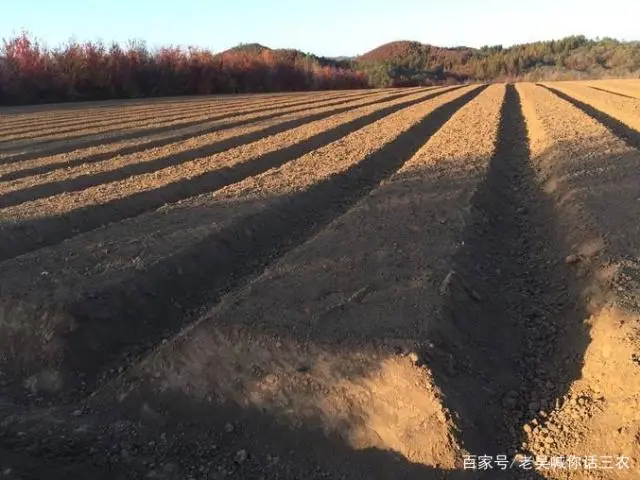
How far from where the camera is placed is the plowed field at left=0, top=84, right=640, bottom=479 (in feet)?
14.0

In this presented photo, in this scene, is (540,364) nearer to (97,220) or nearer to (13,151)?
(97,220)

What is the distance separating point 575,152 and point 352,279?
7175mm

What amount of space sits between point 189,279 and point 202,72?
49.4 metres

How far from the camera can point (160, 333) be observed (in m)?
6.10

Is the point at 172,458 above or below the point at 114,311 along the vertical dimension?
below

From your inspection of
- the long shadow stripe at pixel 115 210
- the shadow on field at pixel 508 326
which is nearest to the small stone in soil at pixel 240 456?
the shadow on field at pixel 508 326

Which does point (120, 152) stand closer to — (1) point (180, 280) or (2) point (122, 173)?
(2) point (122, 173)

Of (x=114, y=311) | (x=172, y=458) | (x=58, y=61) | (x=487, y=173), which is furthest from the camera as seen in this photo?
(x=58, y=61)

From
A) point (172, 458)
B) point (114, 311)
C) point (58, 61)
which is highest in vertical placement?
point (58, 61)

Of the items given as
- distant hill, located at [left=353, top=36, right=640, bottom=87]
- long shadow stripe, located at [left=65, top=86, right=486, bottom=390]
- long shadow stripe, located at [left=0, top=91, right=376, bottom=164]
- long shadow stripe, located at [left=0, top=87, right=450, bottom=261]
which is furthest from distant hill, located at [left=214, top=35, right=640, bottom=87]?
long shadow stripe, located at [left=65, top=86, right=486, bottom=390]

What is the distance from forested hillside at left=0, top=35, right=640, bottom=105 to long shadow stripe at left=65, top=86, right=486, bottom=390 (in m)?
36.9

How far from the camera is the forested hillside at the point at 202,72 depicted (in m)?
42.0

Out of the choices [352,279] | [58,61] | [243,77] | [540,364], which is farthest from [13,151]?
[243,77]

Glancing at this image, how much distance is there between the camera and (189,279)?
22.9ft
